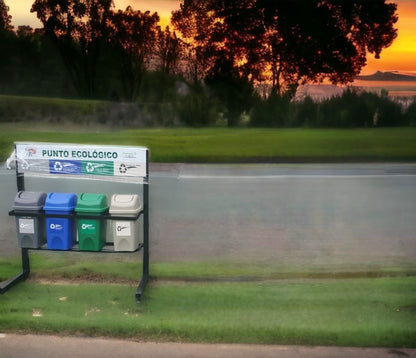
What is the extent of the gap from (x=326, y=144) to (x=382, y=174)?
102 cm

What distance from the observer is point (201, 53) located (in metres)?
7.20

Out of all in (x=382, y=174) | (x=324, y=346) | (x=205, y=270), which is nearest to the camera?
(x=324, y=346)

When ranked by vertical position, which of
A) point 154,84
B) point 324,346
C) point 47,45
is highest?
point 47,45

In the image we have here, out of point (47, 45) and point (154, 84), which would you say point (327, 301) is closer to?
point (154, 84)

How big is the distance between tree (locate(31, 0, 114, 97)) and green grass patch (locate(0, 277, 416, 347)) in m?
2.79

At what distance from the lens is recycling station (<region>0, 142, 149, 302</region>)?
525cm

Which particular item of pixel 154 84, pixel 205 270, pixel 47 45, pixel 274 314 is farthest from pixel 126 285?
pixel 47 45

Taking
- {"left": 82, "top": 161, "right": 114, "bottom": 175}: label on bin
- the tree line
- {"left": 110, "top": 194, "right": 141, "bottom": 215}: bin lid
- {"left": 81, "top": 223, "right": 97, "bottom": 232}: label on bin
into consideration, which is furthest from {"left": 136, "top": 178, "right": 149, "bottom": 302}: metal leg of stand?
the tree line

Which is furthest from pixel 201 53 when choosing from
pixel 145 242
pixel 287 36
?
pixel 145 242

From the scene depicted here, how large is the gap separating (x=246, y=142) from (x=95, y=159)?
2.72 metres

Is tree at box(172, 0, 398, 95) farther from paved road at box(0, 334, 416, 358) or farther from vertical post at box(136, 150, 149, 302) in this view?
paved road at box(0, 334, 416, 358)

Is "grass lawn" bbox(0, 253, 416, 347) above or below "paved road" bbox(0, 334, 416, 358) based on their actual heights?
above

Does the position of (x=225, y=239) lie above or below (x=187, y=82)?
below

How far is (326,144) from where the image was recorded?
24.7ft
